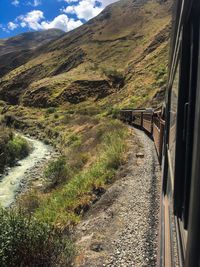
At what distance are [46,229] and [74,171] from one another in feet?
34.8

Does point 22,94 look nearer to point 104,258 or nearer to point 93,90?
point 93,90

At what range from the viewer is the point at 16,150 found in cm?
2911

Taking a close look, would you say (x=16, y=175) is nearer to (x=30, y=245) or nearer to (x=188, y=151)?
(x=30, y=245)

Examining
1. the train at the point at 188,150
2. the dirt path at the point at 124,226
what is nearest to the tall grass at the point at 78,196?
the dirt path at the point at 124,226

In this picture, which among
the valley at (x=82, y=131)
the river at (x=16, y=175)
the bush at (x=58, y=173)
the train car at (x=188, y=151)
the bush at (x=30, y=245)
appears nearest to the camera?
the train car at (x=188, y=151)

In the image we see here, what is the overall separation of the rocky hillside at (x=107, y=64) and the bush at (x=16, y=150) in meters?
19.2

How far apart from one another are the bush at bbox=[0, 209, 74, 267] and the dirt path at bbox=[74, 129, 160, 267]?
36cm

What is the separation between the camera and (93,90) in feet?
228

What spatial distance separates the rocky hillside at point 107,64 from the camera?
62.7 meters

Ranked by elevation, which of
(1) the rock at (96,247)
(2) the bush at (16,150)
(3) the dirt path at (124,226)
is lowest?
(1) the rock at (96,247)

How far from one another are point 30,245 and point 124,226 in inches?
87.6

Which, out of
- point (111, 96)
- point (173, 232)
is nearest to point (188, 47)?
point (173, 232)

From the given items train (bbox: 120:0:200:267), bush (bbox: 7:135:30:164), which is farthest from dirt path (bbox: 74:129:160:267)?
bush (bbox: 7:135:30:164)

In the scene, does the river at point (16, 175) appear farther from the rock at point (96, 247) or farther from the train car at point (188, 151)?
the train car at point (188, 151)
